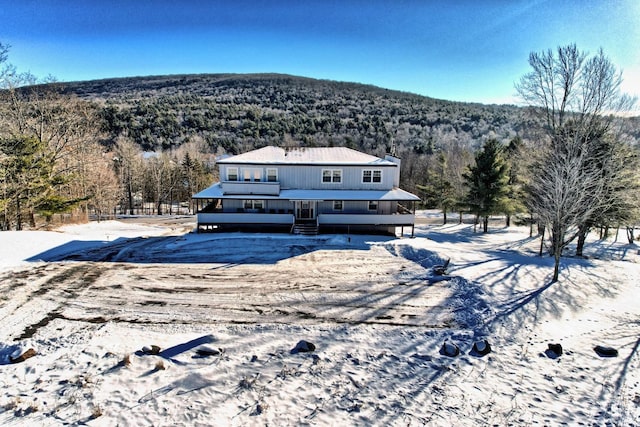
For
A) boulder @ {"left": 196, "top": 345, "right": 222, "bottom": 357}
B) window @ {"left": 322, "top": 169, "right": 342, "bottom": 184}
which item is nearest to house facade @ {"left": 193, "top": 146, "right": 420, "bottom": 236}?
window @ {"left": 322, "top": 169, "right": 342, "bottom": 184}

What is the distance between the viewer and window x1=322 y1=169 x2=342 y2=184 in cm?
Answer: 2436

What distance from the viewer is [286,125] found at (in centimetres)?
9406

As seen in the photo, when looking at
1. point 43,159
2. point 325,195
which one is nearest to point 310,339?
point 325,195

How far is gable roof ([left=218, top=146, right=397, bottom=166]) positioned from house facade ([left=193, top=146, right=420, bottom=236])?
8 centimetres

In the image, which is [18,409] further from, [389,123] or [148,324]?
[389,123]

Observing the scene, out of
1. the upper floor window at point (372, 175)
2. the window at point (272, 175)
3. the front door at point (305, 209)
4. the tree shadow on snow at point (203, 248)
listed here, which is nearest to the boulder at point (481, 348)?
the tree shadow on snow at point (203, 248)

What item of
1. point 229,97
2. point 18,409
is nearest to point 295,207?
point 18,409

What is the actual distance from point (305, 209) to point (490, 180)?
18.1 meters

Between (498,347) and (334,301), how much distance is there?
554cm

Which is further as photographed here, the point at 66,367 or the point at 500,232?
the point at 500,232

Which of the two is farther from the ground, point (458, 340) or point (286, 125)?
point (286, 125)

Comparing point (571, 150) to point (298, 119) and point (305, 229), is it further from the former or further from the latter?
point (298, 119)

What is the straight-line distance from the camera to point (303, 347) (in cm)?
862

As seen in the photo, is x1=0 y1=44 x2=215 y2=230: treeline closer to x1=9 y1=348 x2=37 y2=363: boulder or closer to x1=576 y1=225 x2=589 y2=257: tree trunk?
x1=9 y1=348 x2=37 y2=363: boulder
